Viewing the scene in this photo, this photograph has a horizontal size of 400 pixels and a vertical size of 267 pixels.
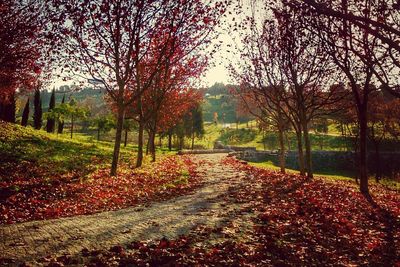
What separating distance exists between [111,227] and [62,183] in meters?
7.17

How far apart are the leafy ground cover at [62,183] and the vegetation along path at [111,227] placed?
1.68 m

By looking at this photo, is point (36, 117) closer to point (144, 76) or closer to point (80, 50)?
point (144, 76)

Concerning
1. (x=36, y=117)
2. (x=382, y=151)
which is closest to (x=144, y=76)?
(x=36, y=117)

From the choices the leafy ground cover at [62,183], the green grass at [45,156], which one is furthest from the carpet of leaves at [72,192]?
the green grass at [45,156]

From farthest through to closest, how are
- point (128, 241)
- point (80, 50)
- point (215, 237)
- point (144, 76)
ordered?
point (144, 76) → point (80, 50) → point (215, 237) → point (128, 241)

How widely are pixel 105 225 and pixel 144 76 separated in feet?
71.0

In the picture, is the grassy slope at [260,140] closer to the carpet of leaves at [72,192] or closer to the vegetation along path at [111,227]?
the carpet of leaves at [72,192]

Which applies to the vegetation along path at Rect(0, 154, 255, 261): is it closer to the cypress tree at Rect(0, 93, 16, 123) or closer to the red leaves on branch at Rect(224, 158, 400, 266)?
the red leaves on branch at Rect(224, 158, 400, 266)

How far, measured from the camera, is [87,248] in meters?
7.04

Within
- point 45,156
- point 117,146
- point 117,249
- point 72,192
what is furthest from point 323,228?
point 45,156

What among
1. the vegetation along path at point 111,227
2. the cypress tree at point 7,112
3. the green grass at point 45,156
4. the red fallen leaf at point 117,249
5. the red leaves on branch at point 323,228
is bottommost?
the red leaves on branch at point 323,228

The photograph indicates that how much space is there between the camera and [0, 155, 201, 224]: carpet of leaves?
37.0 feet

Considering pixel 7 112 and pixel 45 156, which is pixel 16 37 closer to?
pixel 45 156

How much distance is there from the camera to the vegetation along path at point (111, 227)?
7048 mm
